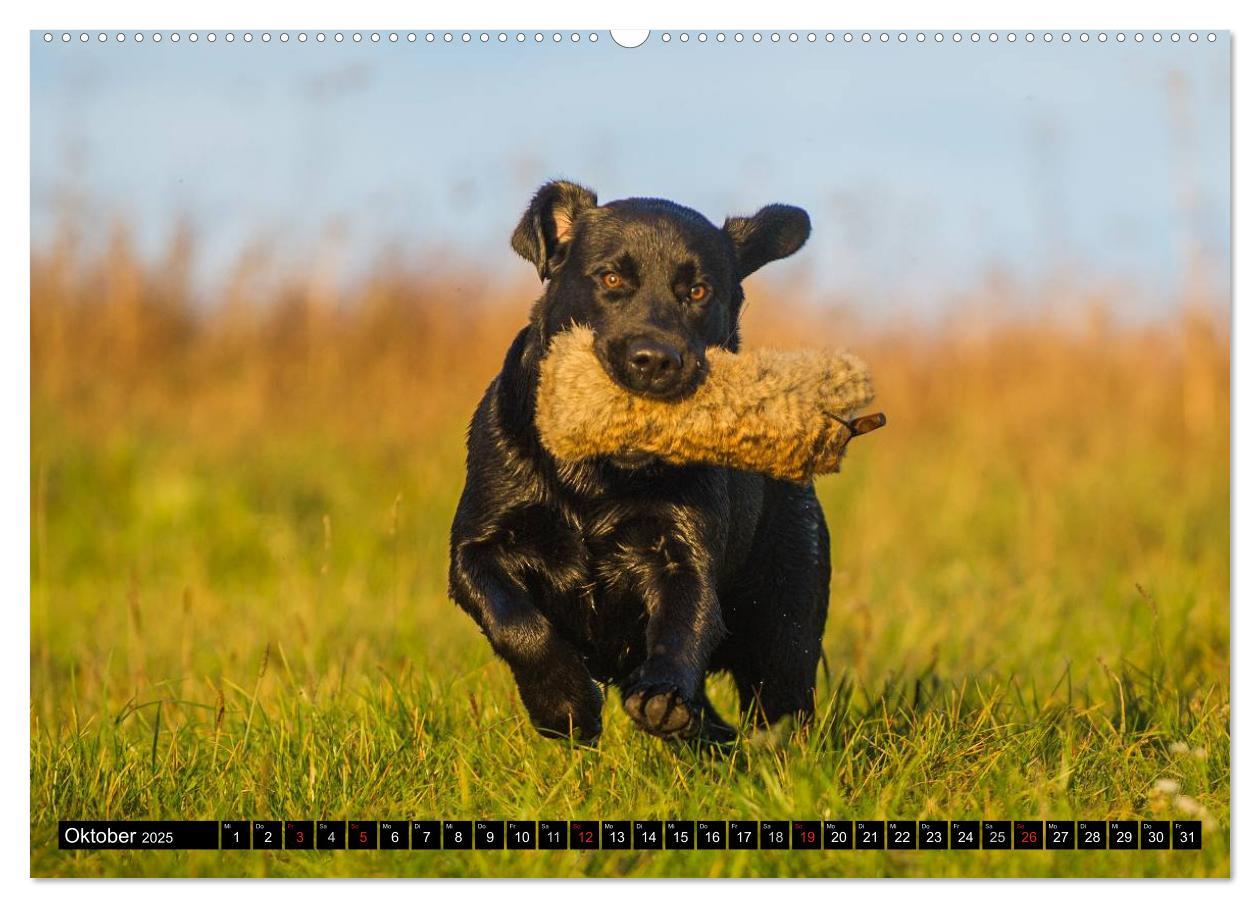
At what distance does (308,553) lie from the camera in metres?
7.87

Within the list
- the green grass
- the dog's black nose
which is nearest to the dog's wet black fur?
the dog's black nose

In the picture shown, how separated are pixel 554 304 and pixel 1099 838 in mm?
2037

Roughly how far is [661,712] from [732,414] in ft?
2.46

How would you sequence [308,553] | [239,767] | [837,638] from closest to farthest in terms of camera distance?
[239,767]
[837,638]
[308,553]

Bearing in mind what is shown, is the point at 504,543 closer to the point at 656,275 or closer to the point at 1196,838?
the point at 656,275

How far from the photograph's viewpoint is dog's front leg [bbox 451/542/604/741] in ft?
13.9

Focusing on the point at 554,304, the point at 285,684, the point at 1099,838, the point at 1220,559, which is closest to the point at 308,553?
the point at 285,684

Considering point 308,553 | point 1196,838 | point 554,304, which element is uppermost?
point 554,304

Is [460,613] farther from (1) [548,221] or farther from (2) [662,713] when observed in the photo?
(2) [662,713]

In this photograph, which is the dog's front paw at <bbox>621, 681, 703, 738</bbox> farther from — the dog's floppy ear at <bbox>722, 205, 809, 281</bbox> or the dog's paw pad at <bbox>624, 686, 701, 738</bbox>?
the dog's floppy ear at <bbox>722, 205, 809, 281</bbox>

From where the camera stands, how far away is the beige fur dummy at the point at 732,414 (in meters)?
3.98

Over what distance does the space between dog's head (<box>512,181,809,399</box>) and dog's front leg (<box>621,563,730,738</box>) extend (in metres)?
0.54

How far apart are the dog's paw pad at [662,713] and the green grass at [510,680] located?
0.64ft

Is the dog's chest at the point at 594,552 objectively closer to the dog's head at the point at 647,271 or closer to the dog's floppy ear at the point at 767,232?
the dog's head at the point at 647,271
